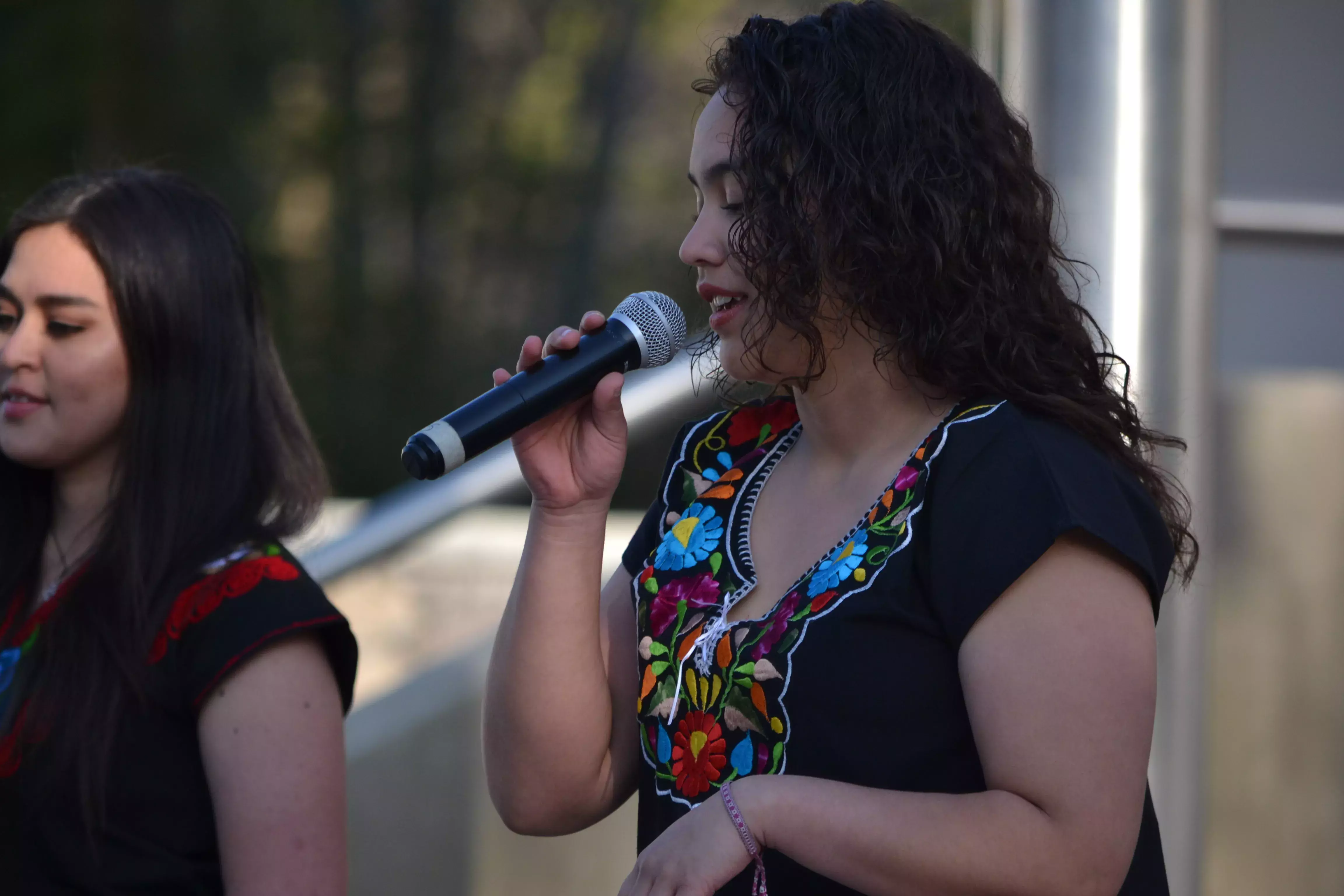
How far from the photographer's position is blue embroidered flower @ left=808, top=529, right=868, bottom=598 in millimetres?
1356

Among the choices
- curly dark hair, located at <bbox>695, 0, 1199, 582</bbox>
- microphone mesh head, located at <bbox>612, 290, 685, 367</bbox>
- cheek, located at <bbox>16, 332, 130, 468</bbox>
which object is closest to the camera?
curly dark hair, located at <bbox>695, 0, 1199, 582</bbox>

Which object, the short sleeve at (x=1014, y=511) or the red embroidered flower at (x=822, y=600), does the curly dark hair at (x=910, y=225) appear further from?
the red embroidered flower at (x=822, y=600)

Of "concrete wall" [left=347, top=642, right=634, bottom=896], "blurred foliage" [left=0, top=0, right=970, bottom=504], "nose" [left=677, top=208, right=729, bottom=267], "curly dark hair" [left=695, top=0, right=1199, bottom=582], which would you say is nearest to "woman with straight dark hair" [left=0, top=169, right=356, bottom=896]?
"concrete wall" [left=347, top=642, right=634, bottom=896]

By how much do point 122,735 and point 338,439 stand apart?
6567 millimetres

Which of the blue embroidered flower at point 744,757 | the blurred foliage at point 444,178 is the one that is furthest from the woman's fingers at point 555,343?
the blurred foliage at point 444,178

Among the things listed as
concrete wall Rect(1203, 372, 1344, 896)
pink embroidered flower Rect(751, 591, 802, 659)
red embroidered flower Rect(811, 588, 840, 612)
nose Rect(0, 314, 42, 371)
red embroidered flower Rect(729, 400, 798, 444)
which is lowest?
concrete wall Rect(1203, 372, 1344, 896)

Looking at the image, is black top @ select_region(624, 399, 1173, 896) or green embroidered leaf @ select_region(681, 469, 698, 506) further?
green embroidered leaf @ select_region(681, 469, 698, 506)

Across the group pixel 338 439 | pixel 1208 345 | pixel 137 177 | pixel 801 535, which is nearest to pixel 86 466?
→ pixel 137 177

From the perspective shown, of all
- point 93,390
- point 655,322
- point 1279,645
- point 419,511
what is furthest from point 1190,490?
point 93,390

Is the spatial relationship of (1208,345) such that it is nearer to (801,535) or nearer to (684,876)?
(801,535)

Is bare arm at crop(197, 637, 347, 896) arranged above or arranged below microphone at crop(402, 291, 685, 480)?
below

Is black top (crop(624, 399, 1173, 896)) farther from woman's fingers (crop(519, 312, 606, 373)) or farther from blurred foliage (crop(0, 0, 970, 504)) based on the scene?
blurred foliage (crop(0, 0, 970, 504))

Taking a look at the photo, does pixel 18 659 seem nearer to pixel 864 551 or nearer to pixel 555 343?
pixel 555 343

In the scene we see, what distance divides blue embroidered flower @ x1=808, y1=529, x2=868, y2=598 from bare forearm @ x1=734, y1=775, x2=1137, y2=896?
210mm
